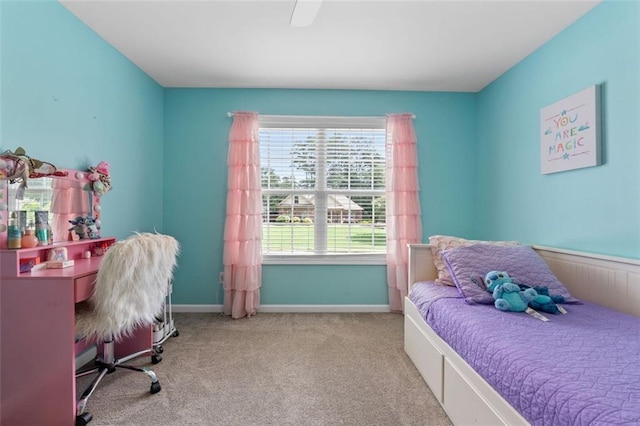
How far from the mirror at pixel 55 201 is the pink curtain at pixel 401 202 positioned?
266 centimetres

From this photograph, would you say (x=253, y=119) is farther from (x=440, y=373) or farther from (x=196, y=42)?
(x=440, y=373)

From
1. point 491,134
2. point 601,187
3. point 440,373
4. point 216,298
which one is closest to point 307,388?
point 440,373

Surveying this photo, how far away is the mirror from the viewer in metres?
1.69

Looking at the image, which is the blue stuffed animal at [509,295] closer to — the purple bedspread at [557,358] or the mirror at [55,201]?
the purple bedspread at [557,358]

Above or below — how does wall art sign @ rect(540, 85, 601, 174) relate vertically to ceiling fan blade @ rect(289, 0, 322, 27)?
below

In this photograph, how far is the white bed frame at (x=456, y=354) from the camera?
1.28 meters

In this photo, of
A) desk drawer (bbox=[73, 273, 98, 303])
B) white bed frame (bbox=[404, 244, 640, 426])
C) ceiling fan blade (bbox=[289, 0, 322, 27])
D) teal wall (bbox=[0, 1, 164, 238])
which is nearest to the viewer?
white bed frame (bbox=[404, 244, 640, 426])

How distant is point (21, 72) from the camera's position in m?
1.69

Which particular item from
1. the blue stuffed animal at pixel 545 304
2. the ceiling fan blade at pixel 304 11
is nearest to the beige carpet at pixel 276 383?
the blue stuffed animal at pixel 545 304

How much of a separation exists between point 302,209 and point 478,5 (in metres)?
2.27

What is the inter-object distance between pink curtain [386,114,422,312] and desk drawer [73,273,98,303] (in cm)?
254

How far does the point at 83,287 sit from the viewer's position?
160 cm

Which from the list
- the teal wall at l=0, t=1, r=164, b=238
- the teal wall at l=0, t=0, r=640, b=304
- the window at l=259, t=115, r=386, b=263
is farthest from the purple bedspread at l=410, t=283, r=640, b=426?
the teal wall at l=0, t=1, r=164, b=238

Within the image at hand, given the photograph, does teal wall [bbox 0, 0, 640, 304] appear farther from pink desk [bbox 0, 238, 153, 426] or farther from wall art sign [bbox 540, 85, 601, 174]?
pink desk [bbox 0, 238, 153, 426]
